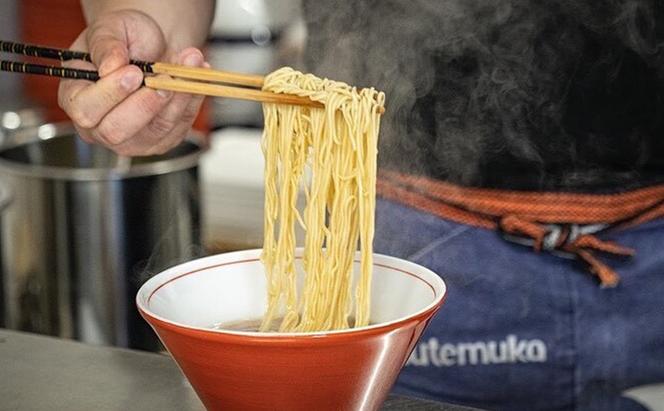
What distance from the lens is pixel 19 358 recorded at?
158 cm

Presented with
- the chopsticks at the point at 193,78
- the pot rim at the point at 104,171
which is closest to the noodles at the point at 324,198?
the chopsticks at the point at 193,78

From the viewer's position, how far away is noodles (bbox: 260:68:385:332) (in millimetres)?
1394

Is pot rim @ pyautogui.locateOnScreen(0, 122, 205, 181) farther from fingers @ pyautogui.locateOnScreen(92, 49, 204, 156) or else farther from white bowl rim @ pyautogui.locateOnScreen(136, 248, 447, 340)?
white bowl rim @ pyautogui.locateOnScreen(136, 248, 447, 340)

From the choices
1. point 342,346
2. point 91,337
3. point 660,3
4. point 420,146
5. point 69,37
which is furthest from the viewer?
point 69,37

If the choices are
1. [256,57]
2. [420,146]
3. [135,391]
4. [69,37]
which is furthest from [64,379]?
[69,37]

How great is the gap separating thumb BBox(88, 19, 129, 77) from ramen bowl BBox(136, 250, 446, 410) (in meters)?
0.39

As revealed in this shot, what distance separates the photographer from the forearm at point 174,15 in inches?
75.7

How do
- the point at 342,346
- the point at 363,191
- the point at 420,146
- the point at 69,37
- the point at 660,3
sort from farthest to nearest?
the point at 69,37, the point at 420,146, the point at 660,3, the point at 363,191, the point at 342,346

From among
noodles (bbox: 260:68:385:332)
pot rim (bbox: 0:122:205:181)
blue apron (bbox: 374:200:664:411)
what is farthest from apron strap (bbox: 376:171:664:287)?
pot rim (bbox: 0:122:205:181)

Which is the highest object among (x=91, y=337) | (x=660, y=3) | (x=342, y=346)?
(x=660, y=3)

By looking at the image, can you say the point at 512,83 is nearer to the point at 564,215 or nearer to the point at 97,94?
the point at 564,215

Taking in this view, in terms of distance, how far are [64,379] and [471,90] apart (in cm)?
84

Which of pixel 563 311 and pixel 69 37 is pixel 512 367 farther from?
pixel 69 37

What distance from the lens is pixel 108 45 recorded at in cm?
165
